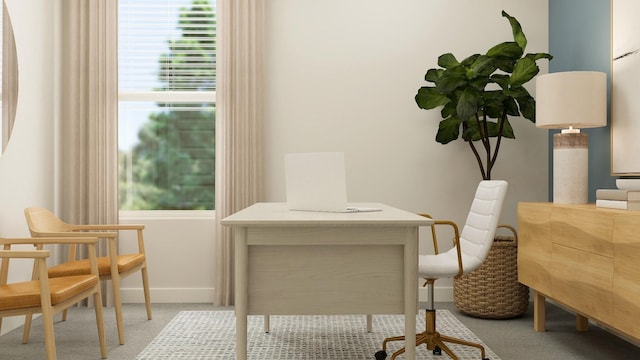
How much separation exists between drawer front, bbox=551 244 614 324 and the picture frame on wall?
26.6 inches

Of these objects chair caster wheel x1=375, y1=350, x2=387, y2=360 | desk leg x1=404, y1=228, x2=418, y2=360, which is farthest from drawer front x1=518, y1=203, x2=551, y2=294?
desk leg x1=404, y1=228, x2=418, y2=360

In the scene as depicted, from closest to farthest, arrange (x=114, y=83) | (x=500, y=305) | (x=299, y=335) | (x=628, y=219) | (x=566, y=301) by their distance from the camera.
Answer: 1. (x=628, y=219)
2. (x=566, y=301)
3. (x=299, y=335)
4. (x=500, y=305)
5. (x=114, y=83)

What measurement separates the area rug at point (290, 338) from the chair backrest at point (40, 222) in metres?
0.97

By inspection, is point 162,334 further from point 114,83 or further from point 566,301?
point 566,301

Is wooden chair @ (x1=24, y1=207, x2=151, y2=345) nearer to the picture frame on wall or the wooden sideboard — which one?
the wooden sideboard

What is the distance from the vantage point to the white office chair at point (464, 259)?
2.95 metres

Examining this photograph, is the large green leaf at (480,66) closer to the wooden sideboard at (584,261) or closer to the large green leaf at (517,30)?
the large green leaf at (517,30)

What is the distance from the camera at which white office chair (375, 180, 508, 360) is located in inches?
116

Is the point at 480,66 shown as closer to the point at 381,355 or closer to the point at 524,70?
the point at 524,70

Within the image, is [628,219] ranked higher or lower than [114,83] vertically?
lower

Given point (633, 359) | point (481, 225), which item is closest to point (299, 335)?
point (481, 225)

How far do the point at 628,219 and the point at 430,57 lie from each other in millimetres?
2525

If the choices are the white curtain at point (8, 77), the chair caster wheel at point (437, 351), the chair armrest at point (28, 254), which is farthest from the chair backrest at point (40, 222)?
the chair caster wheel at point (437, 351)

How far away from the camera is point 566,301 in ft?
10.1
